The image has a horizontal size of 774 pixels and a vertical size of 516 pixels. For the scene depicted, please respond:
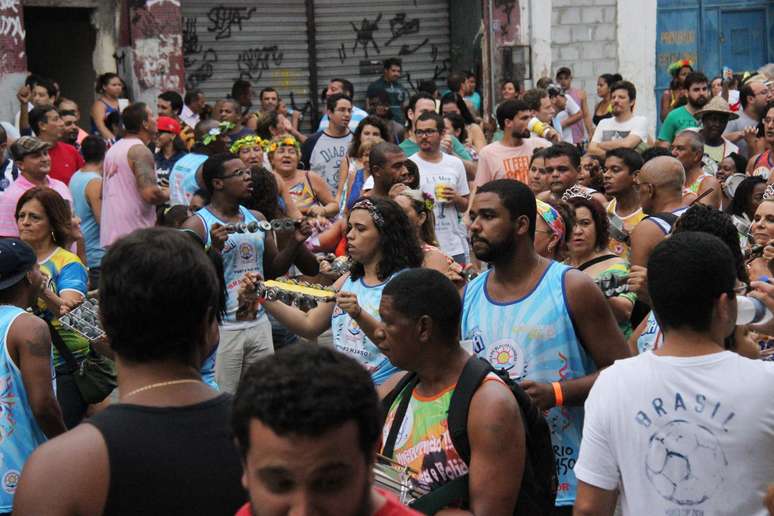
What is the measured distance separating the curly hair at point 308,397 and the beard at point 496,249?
2761 millimetres

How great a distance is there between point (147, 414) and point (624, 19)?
18429 mm

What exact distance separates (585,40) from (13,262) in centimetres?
1639

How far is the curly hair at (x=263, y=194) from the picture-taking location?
8.53 m

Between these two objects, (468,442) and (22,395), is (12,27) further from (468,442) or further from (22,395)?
(468,442)

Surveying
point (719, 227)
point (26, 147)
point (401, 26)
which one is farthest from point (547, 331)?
point (401, 26)

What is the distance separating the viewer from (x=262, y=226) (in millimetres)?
7422

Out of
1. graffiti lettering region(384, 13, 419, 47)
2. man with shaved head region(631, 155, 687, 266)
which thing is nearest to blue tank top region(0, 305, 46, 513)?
man with shaved head region(631, 155, 687, 266)

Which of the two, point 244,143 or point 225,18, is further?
point 225,18

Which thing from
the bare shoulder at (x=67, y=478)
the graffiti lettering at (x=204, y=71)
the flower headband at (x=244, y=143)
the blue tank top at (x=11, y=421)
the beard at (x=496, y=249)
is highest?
the graffiti lettering at (x=204, y=71)

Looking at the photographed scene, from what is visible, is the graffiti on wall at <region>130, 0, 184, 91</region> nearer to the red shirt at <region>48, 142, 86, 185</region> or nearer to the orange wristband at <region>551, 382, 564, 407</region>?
the red shirt at <region>48, 142, 86, 185</region>

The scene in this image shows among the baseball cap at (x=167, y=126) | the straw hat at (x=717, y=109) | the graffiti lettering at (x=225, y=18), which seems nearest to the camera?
the straw hat at (x=717, y=109)

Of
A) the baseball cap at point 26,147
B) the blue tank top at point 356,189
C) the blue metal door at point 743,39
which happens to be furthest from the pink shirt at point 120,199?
the blue metal door at point 743,39

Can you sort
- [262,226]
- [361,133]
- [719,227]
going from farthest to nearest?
1. [361,133]
2. [262,226]
3. [719,227]

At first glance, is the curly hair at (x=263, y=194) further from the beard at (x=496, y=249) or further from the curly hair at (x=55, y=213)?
the beard at (x=496, y=249)
